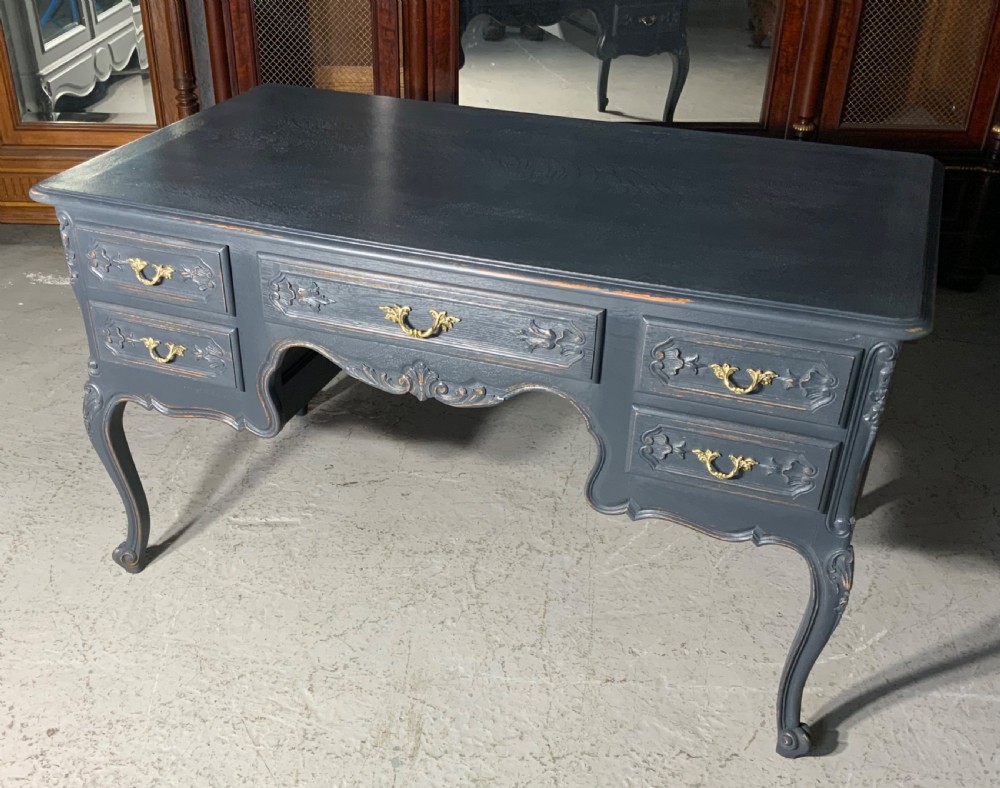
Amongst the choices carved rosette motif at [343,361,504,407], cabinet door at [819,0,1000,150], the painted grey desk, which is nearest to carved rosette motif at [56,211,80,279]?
the painted grey desk

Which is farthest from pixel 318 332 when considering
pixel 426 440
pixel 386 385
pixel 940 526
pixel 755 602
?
pixel 940 526

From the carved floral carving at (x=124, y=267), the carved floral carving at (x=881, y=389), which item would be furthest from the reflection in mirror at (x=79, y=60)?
the carved floral carving at (x=881, y=389)

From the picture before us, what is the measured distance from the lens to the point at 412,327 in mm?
1576

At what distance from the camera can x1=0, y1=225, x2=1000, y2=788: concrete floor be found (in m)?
1.69

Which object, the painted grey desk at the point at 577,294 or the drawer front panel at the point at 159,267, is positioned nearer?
the painted grey desk at the point at 577,294

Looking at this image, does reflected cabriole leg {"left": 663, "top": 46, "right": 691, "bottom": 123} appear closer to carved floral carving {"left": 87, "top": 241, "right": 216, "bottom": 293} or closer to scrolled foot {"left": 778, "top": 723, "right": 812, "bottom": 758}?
carved floral carving {"left": 87, "top": 241, "right": 216, "bottom": 293}

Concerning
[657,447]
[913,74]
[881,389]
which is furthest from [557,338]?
[913,74]

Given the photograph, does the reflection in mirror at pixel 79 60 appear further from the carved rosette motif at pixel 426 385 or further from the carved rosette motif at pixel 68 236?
the carved rosette motif at pixel 426 385

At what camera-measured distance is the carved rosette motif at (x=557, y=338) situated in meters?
1.49

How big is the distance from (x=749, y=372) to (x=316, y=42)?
1941 millimetres

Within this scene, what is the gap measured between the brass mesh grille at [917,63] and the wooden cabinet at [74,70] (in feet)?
6.42

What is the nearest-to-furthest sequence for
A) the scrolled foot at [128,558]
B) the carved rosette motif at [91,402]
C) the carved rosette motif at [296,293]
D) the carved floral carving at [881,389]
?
1. the carved floral carving at [881,389]
2. the carved rosette motif at [296,293]
3. the carved rosette motif at [91,402]
4. the scrolled foot at [128,558]

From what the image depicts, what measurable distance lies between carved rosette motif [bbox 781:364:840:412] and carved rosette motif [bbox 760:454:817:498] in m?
0.09

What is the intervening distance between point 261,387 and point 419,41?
1.50 m
